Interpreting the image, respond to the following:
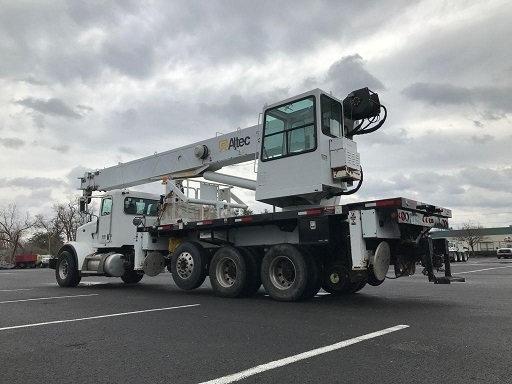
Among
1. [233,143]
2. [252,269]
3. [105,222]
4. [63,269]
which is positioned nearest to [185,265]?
[252,269]

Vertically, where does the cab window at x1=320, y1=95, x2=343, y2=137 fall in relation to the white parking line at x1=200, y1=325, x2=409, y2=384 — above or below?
above

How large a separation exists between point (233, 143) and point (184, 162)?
1761 mm

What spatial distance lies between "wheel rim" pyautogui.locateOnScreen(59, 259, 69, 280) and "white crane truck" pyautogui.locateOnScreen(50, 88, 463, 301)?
11.0 feet

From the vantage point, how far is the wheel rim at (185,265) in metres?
10.5

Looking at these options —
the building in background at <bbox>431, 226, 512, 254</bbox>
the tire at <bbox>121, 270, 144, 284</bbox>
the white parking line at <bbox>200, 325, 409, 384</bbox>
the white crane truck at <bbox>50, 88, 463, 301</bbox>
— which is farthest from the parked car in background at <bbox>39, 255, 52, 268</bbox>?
the building in background at <bbox>431, 226, 512, 254</bbox>

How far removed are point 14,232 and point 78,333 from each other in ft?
292

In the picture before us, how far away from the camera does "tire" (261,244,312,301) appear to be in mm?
8297

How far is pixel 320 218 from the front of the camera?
8266 millimetres

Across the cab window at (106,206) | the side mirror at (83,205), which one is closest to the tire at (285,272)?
the cab window at (106,206)

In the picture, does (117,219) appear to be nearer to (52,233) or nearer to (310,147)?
(310,147)

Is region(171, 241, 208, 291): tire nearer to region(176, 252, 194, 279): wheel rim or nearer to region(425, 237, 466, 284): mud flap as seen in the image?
region(176, 252, 194, 279): wheel rim

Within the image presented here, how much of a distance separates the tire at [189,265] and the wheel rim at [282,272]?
2.13 m

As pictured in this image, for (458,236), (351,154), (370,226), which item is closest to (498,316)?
(370,226)

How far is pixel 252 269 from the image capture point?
9.52 meters
